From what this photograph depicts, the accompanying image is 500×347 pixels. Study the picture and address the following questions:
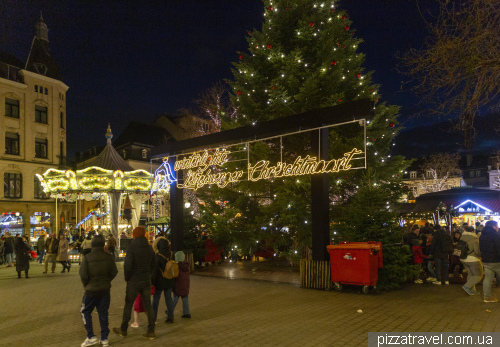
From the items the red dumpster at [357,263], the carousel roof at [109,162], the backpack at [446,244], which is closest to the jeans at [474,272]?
the backpack at [446,244]

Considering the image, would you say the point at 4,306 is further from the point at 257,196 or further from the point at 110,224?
the point at 110,224

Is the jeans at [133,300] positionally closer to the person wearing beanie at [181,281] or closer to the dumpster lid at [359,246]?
the person wearing beanie at [181,281]

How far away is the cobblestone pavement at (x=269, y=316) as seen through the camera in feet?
21.6

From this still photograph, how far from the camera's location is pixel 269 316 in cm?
800

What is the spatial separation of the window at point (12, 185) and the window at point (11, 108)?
5.07 m

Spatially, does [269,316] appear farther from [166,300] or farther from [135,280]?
[135,280]

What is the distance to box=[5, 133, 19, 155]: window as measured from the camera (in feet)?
110

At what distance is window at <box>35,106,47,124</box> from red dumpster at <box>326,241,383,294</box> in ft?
111

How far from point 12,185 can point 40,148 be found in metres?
4.24

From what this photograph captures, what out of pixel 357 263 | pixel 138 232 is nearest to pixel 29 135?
pixel 138 232

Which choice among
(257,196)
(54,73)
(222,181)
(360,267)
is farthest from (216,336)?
(54,73)

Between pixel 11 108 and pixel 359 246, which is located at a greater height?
pixel 11 108

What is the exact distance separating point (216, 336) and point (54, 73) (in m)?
38.9

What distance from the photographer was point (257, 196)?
16.1m
